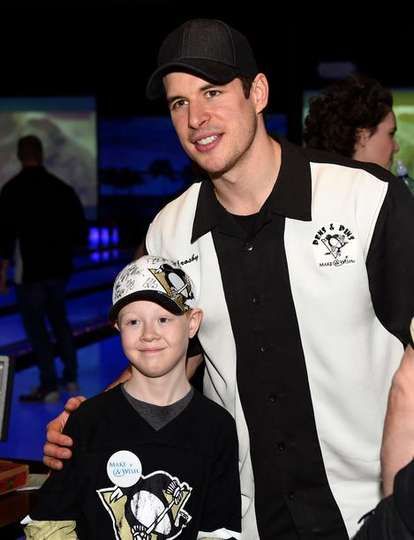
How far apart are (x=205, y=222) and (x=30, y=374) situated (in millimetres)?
5740

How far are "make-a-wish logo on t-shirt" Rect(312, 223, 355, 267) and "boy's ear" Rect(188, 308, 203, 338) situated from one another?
30 cm

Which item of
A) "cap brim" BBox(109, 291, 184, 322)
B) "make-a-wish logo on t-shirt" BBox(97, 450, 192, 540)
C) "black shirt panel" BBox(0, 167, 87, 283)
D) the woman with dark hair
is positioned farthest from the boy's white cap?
"black shirt panel" BBox(0, 167, 87, 283)

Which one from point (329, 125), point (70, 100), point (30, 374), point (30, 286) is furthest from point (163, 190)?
point (329, 125)

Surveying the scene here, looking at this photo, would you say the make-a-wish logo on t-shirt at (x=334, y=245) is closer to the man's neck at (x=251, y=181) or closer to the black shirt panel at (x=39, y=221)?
the man's neck at (x=251, y=181)

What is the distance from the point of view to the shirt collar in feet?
7.15

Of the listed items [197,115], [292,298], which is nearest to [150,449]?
[292,298]

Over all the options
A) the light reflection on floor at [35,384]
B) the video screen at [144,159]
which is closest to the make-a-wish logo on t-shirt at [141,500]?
the light reflection on floor at [35,384]

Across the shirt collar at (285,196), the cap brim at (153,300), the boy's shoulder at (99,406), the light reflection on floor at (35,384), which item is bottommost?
the light reflection on floor at (35,384)

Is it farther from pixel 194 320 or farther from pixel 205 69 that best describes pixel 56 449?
pixel 205 69

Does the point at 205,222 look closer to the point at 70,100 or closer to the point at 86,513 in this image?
the point at 86,513

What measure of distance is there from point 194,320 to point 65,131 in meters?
11.9

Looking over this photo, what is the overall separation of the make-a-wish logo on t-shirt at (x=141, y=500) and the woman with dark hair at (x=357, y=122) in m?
1.37

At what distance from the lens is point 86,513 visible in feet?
6.88

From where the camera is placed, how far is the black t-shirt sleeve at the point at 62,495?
6.84 feet
